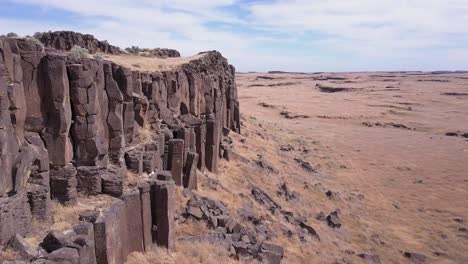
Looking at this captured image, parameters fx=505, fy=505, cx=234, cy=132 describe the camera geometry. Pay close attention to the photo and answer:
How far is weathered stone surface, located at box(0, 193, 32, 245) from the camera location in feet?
41.2

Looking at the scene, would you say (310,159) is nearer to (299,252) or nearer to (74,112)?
(299,252)

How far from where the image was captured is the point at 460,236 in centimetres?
3123

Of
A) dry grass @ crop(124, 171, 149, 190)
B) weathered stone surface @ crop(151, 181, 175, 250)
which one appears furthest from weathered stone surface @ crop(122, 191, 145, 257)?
dry grass @ crop(124, 171, 149, 190)

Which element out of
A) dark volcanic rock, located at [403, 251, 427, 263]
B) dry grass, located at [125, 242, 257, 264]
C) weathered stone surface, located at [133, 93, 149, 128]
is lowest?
dark volcanic rock, located at [403, 251, 427, 263]

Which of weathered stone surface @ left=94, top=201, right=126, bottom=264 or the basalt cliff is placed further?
weathered stone surface @ left=94, top=201, right=126, bottom=264

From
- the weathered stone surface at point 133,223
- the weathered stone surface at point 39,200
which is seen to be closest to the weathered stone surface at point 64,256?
the weathered stone surface at point 39,200

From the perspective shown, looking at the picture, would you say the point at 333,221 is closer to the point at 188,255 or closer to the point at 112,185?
the point at 188,255

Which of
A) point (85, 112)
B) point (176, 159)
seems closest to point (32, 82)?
point (85, 112)

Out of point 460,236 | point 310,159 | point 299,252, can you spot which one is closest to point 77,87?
point 299,252

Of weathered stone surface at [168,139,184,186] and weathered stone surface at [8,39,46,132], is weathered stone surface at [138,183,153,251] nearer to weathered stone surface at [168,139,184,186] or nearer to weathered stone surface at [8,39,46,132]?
weathered stone surface at [8,39,46,132]

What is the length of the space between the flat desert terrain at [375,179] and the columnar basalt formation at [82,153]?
26.6ft

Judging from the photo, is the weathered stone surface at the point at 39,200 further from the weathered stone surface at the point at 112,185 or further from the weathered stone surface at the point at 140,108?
the weathered stone surface at the point at 140,108

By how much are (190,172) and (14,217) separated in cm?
1221

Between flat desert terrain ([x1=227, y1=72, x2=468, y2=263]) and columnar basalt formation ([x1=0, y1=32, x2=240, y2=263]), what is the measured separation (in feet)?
26.6
